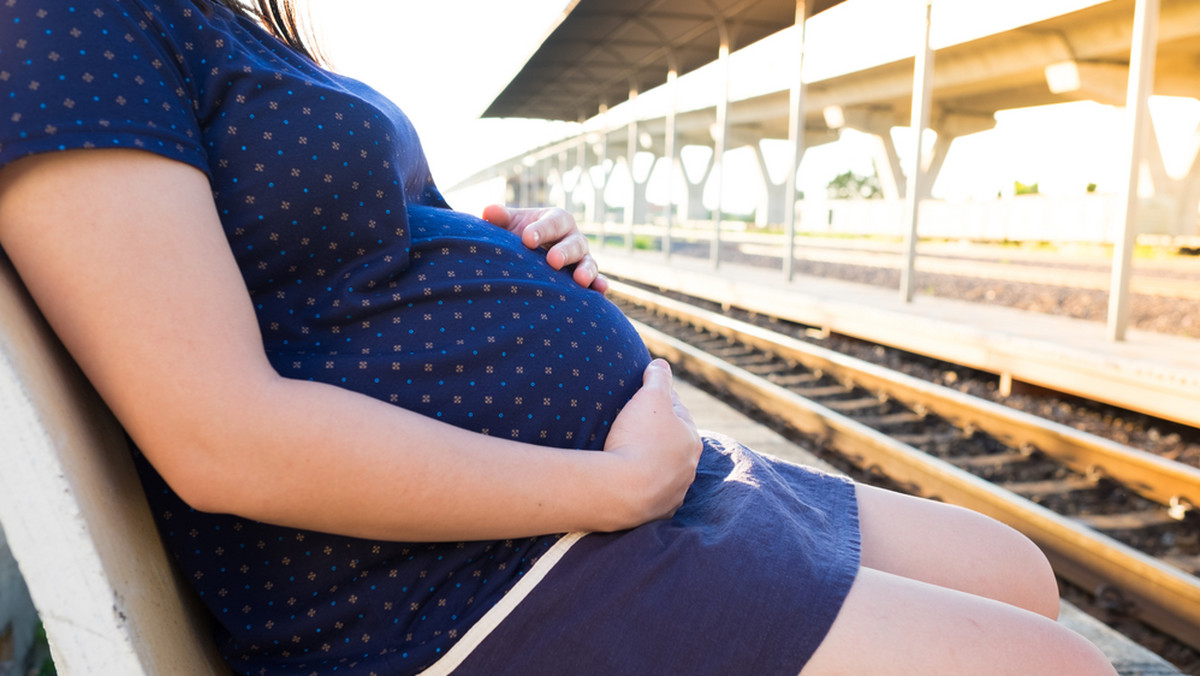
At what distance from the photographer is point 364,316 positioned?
1.03 m

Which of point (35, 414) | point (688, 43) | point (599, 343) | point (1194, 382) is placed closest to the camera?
point (35, 414)

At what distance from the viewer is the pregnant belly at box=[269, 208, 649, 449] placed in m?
1.00

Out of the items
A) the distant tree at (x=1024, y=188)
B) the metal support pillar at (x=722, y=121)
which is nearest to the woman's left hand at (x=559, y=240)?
the metal support pillar at (x=722, y=121)

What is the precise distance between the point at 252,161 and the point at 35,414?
39 centimetres

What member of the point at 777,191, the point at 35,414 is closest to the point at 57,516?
the point at 35,414

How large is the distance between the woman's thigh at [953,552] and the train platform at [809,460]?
0.61m

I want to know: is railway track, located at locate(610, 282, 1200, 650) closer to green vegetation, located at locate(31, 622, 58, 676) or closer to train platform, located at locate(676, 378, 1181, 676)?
train platform, located at locate(676, 378, 1181, 676)

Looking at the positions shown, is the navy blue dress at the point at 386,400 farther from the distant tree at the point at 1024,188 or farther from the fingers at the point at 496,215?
the distant tree at the point at 1024,188

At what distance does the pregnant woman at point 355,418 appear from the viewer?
77 centimetres

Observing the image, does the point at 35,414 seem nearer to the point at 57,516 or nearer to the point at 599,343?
the point at 57,516

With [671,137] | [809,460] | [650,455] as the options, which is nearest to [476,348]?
[650,455]

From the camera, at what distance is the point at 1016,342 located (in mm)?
5668

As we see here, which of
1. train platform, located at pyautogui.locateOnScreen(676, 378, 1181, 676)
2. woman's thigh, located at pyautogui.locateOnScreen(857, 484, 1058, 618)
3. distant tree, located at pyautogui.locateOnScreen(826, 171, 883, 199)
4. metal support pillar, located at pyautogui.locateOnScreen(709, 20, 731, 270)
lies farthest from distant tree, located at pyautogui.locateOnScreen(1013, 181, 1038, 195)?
distant tree, located at pyautogui.locateOnScreen(826, 171, 883, 199)

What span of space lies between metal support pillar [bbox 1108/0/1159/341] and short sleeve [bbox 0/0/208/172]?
5997mm
